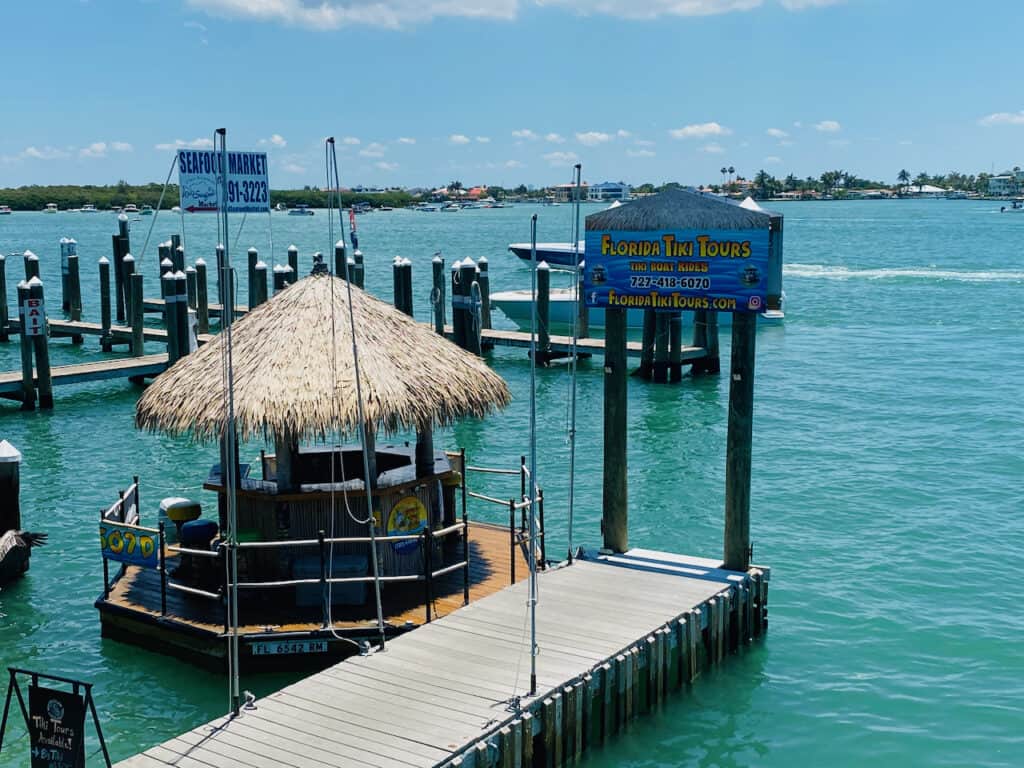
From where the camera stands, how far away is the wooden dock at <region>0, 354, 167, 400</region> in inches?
1136

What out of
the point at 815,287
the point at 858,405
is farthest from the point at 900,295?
the point at 858,405

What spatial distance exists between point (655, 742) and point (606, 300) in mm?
5004

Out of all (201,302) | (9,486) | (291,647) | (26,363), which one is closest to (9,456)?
(9,486)

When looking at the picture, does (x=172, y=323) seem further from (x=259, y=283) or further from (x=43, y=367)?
(x=259, y=283)

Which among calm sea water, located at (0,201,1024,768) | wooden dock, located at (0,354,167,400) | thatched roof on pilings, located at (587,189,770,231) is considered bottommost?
calm sea water, located at (0,201,1024,768)

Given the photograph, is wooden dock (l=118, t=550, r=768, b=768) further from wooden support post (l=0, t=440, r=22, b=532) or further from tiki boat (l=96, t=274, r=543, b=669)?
wooden support post (l=0, t=440, r=22, b=532)

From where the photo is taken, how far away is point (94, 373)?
99.2ft

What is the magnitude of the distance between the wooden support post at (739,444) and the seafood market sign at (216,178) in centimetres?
542

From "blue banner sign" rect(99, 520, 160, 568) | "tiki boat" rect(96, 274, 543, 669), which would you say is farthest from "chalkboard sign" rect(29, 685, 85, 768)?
"blue banner sign" rect(99, 520, 160, 568)

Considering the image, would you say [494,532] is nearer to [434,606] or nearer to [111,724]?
[434,606]

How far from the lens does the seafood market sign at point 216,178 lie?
430 inches

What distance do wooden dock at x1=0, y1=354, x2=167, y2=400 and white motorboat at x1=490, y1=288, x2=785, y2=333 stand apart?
15643mm

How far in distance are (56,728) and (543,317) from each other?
28.7m

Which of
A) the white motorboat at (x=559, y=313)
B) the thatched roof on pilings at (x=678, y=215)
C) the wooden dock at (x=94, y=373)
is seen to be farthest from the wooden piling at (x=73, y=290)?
the thatched roof on pilings at (x=678, y=215)
